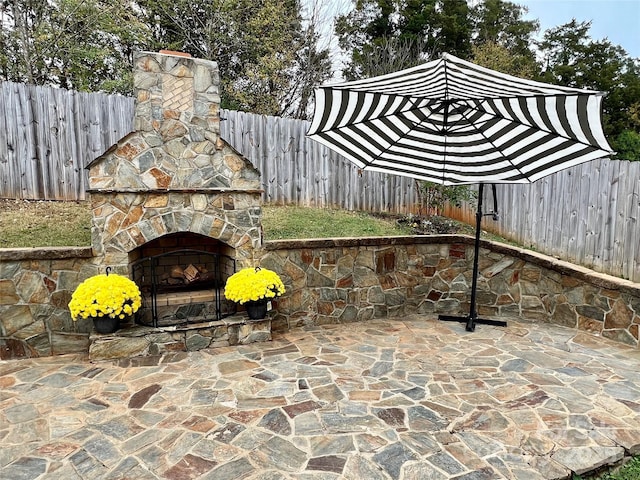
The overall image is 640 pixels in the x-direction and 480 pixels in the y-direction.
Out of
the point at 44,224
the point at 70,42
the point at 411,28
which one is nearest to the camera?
the point at 44,224

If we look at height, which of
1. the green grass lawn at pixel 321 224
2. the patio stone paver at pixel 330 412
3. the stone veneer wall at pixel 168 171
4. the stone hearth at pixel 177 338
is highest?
the stone veneer wall at pixel 168 171

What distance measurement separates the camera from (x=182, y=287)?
451 centimetres

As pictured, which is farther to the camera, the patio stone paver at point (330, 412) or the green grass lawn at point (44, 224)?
the green grass lawn at point (44, 224)

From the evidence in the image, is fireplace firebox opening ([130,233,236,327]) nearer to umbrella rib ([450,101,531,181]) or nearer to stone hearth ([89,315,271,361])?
stone hearth ([89,315,271,361])

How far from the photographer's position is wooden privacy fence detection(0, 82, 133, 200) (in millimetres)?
5105

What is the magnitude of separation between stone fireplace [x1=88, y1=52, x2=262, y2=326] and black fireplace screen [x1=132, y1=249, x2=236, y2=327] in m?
0.01

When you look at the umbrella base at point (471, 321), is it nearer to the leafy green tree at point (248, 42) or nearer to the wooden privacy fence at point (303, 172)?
the wooden privacy fence at point (303, 172)

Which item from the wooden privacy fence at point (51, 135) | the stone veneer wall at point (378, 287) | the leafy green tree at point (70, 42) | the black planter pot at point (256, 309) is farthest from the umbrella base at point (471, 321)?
the leafy green tree at point (70, 42)

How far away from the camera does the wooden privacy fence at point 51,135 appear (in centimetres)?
511

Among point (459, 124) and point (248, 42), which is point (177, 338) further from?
point (248, 42)

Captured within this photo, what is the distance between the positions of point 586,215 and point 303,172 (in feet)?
13.0

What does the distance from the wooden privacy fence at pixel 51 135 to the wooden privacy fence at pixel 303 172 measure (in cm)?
157

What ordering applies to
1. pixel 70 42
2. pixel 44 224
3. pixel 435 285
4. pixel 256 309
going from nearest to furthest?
pixel 256 309
pixel 44 224
pixel 435 285
pixel 70 42

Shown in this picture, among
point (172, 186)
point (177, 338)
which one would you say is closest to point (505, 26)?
point (172, 186)
